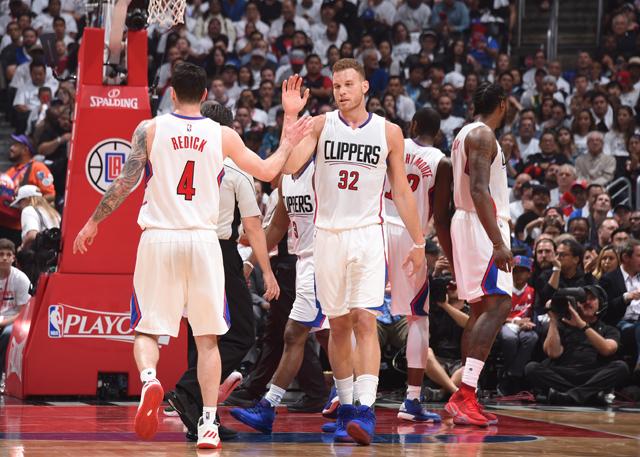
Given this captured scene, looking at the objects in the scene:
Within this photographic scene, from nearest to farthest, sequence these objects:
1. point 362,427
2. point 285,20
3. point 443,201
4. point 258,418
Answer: point 362,427
point 258,418
point 443,201
point 285,20

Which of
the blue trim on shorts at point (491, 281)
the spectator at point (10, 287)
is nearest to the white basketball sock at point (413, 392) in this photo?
the blue trim on shorts at point (491, 281)

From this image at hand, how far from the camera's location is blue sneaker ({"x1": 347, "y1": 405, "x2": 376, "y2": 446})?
6887 mm

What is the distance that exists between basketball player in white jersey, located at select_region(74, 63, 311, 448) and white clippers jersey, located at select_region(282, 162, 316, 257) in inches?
70.0

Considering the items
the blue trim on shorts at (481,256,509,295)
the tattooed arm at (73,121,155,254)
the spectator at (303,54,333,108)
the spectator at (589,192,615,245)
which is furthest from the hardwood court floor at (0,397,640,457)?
the spectator at (303,54,333,108)

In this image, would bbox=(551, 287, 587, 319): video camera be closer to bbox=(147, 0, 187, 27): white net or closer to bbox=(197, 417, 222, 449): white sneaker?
bbox=(147, 0, 187, 27): white net

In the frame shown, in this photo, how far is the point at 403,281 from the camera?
28.2ft

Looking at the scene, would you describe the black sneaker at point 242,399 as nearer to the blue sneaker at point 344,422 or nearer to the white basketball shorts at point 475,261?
the white basketball shorts at point 475,261

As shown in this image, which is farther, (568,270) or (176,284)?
(568,270)

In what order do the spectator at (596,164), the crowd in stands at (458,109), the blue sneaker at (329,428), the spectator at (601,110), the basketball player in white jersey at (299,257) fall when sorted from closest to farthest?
1. the blue sneaker at (329,428)
2. the basketball player in white jersey at (299,257)
3. the crowd in stands at (458,109)
4. the spectator at (596,164)
5. the spectator at (601,110)

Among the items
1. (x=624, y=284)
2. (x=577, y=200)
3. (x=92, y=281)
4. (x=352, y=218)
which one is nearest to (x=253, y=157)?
(x=352, y=218)

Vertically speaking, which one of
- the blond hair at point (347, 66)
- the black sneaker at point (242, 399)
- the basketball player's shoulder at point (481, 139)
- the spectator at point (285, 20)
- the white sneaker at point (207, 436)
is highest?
the spectator at point (285, 20)

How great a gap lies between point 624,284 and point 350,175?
541 cm

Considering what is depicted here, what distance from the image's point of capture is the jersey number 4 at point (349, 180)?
727cm

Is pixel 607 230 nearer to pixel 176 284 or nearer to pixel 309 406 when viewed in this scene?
pixel 309 406
